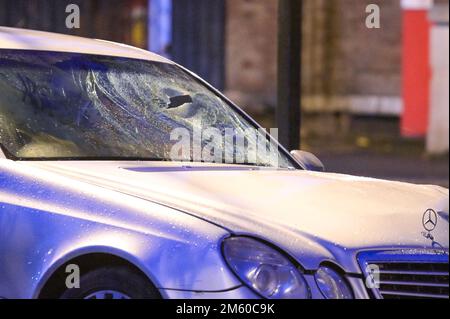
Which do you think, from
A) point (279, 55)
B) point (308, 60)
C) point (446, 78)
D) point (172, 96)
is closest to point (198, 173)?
point (172, 96)

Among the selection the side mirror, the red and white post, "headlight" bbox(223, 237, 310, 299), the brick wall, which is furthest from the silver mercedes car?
the brick wall

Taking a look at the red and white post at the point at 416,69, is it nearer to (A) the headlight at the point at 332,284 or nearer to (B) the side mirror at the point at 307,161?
Result: (B) the side mirror at the point at 307,161

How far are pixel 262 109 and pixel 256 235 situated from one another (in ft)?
50.6

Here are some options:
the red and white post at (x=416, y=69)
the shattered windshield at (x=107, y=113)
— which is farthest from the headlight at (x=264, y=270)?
the red and white post at (x=416, y=69)

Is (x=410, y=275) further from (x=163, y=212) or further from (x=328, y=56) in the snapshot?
(x=328, y=56)

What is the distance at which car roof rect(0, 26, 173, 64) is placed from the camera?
6086 mm

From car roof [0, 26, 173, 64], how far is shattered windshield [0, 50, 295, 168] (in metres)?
0.03

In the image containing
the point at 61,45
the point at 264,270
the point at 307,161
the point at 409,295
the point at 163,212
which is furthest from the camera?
the point at 307,161

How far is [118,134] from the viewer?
5.80 m

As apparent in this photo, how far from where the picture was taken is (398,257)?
5.00 m

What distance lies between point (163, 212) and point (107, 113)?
117 centimetres

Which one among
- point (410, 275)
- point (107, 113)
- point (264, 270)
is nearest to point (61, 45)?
point (107, 113)

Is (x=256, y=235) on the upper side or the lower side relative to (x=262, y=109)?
upper
